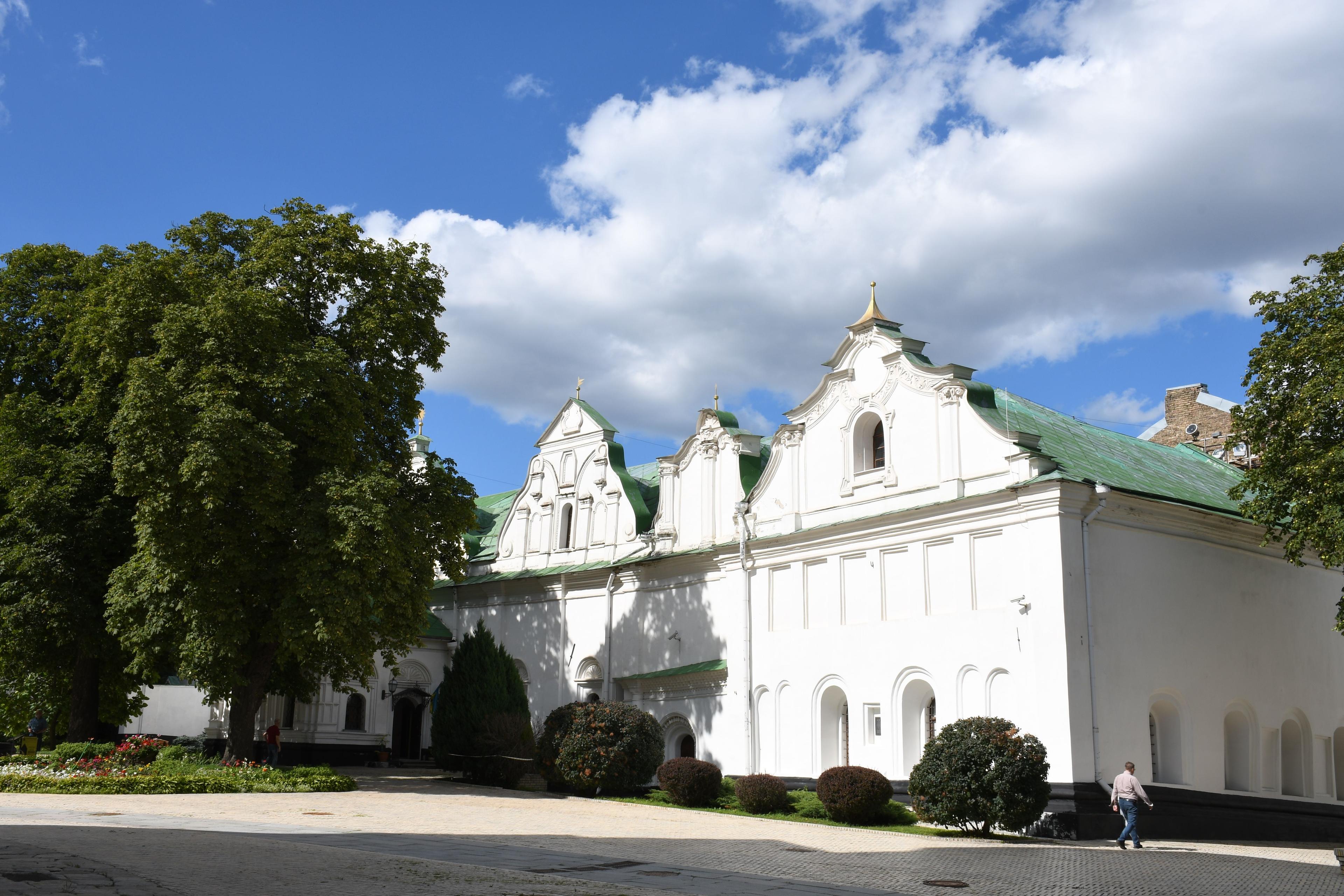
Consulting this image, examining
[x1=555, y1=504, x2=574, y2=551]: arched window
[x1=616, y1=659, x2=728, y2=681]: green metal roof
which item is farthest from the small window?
[x1=616, y1=659, x2=728, y2=681]: green metal roof

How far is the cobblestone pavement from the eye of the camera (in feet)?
45.4

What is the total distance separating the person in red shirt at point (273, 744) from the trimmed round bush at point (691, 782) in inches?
426

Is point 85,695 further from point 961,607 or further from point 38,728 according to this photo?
point 961,607

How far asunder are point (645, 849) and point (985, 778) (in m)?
8.13

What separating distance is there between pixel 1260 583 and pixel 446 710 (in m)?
24.1

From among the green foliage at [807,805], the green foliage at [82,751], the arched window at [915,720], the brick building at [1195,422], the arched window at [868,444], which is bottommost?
the green foliage at [807,805]

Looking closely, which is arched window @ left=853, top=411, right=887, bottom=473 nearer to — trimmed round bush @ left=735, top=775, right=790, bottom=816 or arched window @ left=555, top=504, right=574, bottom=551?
trimmed round bush @ left=735, top=775, right=790, bottom=816

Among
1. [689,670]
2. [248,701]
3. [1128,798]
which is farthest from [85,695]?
[1128,798]

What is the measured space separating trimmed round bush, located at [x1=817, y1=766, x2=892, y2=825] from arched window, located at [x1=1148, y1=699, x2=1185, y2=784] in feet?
20.9

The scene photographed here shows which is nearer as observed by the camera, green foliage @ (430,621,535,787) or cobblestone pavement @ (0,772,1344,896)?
cobblestone pavement @ (0,772,1344,896)

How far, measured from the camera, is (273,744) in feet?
108

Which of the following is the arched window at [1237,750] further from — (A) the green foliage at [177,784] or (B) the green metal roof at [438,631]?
(B) the green metal roof at [438,631]

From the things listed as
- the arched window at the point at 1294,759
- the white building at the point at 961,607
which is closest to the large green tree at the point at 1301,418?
the white building at the point at 961,607

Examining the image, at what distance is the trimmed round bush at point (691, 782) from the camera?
28.6m
